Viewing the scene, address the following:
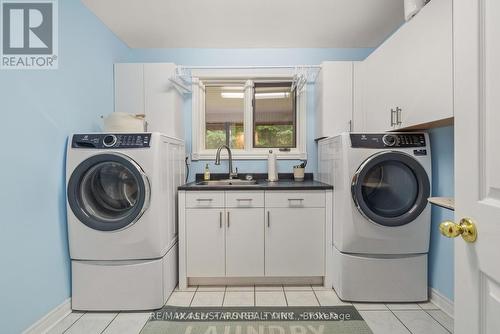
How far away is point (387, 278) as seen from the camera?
1.95m

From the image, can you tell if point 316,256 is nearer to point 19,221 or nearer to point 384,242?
point 384,242

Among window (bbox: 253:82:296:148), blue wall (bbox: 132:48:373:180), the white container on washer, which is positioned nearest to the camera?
the white container on washer

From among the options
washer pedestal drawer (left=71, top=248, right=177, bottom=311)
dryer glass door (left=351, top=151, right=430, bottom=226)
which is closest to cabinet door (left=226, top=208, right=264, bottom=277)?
washer pedestal drawer (left=71, top=248, right=177, bottom=311)

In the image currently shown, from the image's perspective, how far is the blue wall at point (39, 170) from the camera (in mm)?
1459

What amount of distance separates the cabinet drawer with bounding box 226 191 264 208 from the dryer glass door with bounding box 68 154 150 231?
668mm

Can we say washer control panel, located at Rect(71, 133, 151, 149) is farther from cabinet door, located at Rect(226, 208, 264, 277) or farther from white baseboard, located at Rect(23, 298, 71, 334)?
white baseboard, located at Rect(23, 298, 71, 334)

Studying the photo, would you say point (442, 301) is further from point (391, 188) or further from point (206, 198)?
point (206, 198)

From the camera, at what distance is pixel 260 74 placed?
2852 millimetres

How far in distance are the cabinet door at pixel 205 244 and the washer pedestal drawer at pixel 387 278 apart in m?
1.05

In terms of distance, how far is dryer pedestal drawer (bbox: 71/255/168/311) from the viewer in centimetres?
185

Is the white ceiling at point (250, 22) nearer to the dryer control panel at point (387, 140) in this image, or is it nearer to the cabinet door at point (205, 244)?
the dryer control panel at point (387, 140)

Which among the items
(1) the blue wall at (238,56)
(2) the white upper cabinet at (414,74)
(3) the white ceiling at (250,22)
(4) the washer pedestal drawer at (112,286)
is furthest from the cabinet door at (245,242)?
(3) the white ceiling at (250,22)

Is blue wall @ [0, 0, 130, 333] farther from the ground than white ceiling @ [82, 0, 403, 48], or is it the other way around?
white ceiling @ [82, 0, 403, 48]

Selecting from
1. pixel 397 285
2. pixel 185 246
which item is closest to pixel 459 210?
pixel 397 285
